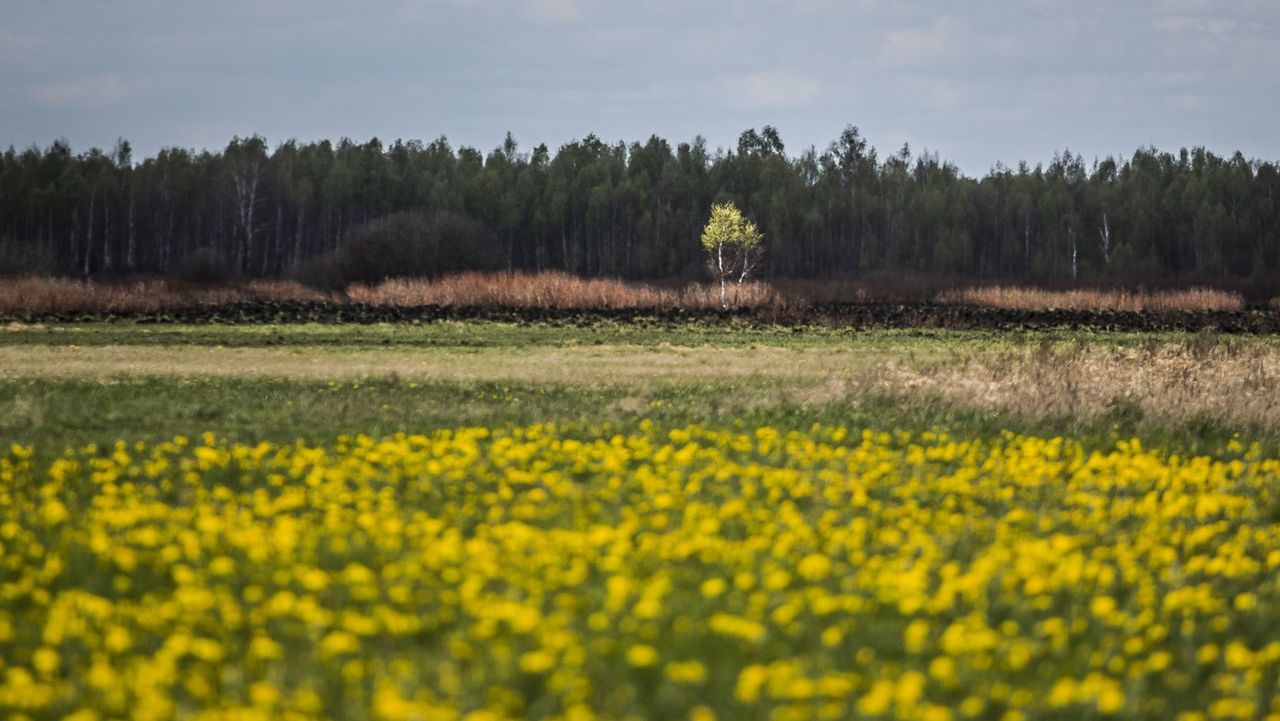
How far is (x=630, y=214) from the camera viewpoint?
119000 millimetres

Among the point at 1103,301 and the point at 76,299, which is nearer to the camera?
the point at 76,299

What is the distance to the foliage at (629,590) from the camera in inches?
229

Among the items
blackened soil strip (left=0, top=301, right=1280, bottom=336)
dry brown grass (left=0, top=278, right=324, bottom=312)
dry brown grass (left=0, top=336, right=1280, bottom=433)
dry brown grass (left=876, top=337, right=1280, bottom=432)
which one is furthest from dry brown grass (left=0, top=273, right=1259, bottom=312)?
dry brown grass (left=876, top=337, right=1280, bottom=432)

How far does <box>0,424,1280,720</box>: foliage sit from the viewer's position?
5.82m

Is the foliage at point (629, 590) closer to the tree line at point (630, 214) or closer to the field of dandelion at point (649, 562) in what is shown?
the field of dandelion at point (649, 562)

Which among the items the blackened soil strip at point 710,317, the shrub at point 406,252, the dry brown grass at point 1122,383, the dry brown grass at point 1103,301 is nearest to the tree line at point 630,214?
the shrub at point 406,252

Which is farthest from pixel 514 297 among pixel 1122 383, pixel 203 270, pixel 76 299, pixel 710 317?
pixel 203 270

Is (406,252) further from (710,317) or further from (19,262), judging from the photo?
(710,317)

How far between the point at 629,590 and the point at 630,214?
11286 cm

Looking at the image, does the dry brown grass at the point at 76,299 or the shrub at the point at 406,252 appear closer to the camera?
the dry brown grass at the point at 76,299

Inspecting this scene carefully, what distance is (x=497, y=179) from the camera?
122750 millimetres

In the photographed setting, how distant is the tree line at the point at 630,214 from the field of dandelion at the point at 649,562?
95.1 metres

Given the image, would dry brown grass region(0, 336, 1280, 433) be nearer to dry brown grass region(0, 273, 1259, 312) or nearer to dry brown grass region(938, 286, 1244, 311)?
dry brown grass region(0, 273, 1259, 312)

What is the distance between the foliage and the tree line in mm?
98419
